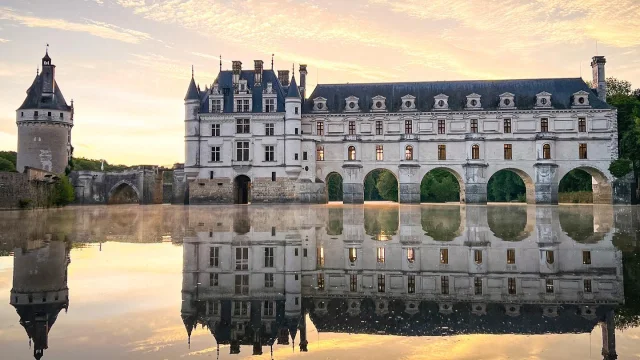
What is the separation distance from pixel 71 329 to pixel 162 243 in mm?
8132

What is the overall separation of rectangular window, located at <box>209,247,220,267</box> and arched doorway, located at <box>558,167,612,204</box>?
4731 centimetres

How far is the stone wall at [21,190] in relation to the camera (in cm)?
→ 3141

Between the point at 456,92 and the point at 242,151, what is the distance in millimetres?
22938

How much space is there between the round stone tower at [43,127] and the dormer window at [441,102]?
4168 centimetres

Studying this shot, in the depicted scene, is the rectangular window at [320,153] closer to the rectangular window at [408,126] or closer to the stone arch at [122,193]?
the rectangular window at [408,126]

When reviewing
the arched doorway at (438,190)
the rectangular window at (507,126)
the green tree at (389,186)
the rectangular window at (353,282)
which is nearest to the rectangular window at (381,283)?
the rectangular window at (353,282)

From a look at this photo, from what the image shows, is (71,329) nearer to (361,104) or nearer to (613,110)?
(361,104)

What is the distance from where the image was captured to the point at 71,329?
5.03 metres

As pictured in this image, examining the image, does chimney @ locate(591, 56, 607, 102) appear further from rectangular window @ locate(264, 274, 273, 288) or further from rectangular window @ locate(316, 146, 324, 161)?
rectangular window @ locate(264, 274, 273, 288)

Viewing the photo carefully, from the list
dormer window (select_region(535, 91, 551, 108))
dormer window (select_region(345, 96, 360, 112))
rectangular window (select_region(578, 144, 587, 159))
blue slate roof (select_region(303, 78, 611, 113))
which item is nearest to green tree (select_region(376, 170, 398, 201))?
blue slate roof (select_region(303, 78, 611, 113))

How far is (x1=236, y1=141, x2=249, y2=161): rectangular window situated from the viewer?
52.5 metres

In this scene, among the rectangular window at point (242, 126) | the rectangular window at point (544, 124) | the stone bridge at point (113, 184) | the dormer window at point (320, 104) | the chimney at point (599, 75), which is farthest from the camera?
Answer: the stone bridge at point (113, 184)

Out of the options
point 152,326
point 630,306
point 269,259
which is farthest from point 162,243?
point 630,306

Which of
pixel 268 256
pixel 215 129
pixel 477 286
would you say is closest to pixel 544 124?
pixel 215 129
